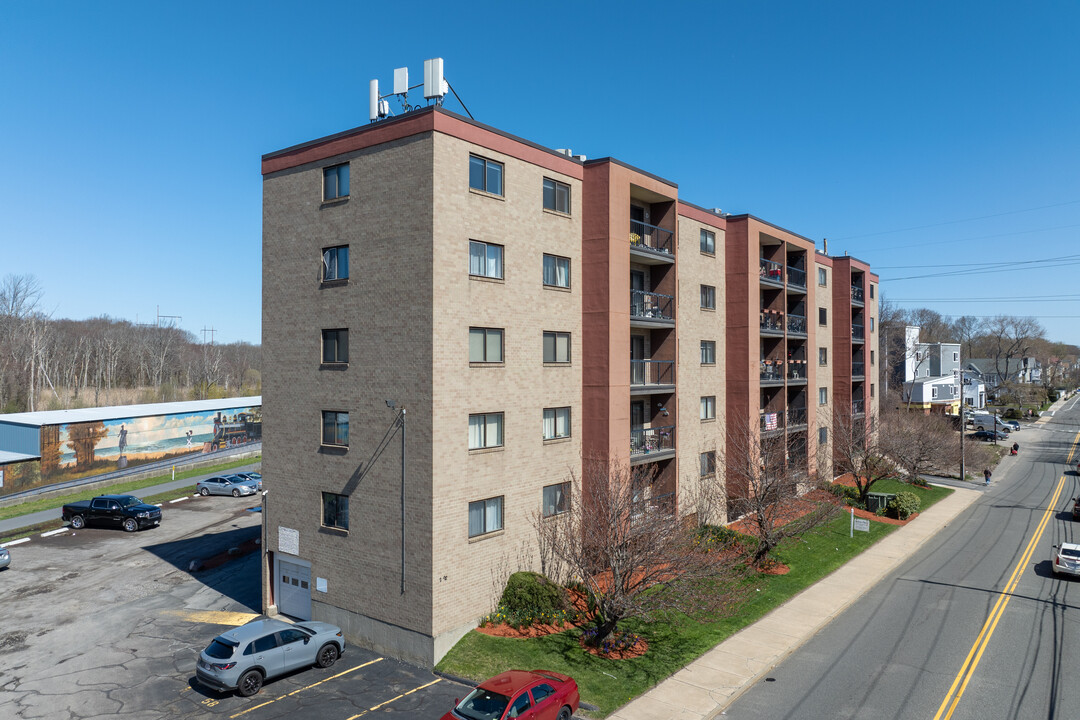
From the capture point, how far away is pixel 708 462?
3278cm

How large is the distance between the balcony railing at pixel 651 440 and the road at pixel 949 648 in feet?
30.3

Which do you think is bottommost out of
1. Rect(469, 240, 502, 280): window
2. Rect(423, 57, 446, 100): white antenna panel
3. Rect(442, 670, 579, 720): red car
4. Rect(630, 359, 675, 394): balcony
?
Rect(442, 670, 579, 720): red car

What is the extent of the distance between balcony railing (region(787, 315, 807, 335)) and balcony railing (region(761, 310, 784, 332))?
0.86m

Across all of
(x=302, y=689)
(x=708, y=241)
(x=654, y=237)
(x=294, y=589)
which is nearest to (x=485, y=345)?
(x=302, y=689)

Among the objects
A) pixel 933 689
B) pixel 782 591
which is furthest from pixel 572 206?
pixel 933 689

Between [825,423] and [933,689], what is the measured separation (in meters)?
29.9

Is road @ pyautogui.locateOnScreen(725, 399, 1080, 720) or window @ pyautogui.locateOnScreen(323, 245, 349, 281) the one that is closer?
road @ pyautogui.locateOnScreen(725, 399, 1080, 720)

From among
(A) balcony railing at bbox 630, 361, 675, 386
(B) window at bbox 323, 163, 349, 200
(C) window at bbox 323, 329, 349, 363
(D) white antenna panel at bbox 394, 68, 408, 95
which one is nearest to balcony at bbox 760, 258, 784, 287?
(A) balcony railing at bbox 630, 361, 675, 386

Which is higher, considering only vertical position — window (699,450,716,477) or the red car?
window (699,450,716,477)

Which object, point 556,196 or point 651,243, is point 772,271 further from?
point 556,196

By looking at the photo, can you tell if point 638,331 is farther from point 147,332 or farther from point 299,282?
point 147,332

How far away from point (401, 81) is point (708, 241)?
1727cm

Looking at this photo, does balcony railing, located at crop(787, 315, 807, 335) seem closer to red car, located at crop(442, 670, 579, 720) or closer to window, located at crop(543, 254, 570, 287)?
window, located at crop(543, 254, 570, 287)

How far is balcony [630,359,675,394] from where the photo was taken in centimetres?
2742
